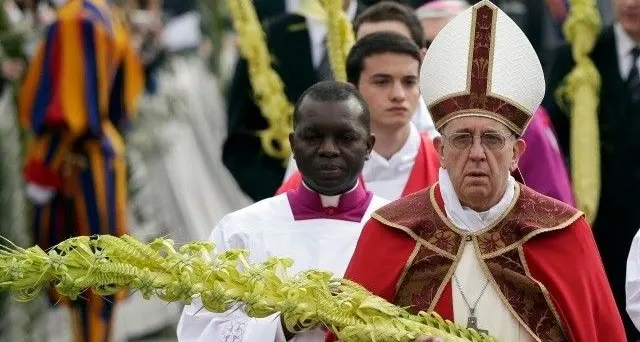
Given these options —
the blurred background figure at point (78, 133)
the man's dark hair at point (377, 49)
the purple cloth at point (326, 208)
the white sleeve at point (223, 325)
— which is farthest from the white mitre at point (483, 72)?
the blurred background figure at point (78, 133)

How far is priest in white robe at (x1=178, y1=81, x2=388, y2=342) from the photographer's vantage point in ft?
30.1

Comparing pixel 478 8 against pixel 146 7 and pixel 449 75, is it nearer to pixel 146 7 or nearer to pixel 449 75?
pixel 449 75

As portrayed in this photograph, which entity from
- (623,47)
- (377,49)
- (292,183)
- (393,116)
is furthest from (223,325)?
(623,47)

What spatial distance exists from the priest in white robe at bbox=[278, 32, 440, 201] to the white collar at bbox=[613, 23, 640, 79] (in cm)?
192

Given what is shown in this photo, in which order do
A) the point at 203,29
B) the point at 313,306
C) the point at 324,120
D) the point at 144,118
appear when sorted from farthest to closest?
the point at 203,29 < the point at 144,118 < the point at 324,120 < the point at 313,306

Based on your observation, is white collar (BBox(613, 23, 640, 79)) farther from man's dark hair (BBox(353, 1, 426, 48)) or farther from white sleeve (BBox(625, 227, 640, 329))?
white sleeve (BBox(625, 227, 640, 329))

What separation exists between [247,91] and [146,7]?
6.48m

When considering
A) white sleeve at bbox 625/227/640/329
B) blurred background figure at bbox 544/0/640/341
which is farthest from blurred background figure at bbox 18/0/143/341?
white sleeve at bbox 625/227/640/329

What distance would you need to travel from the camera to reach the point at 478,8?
872cm

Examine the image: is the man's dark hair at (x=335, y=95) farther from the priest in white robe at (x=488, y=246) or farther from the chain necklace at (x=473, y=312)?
the chain necklace at (x=473, y=312)

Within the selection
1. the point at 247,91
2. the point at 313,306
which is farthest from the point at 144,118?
the point at 313,306

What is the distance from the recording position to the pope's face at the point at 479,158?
8.28 meters

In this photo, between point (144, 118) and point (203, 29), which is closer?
point (144, 118)

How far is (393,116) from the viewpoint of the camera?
10.2 meters
